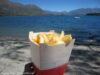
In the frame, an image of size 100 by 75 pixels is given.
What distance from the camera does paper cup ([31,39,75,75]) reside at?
225cm

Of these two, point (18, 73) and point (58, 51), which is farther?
point (18, 73)

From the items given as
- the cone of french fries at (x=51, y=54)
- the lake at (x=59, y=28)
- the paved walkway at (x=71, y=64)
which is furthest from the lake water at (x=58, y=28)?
the cone of french fries at (x=51, y=54)

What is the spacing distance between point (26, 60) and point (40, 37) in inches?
75.8

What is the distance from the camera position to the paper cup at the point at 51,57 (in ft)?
7.38

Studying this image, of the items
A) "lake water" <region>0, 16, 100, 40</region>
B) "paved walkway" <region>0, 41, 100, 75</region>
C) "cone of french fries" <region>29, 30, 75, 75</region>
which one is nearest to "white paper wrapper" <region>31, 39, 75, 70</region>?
"cone of french fries" <region>29, 30, 75, 75</region>

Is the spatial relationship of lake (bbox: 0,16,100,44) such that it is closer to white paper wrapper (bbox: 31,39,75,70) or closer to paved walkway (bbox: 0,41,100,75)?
paved walkway (bbox: 0,41,100,75)

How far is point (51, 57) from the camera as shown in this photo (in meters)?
2.33

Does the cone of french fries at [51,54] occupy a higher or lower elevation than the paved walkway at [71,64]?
higher

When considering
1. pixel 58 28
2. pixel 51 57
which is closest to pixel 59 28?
pixel 58 28

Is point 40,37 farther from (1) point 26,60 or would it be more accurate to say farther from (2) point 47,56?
(1) point 26,60

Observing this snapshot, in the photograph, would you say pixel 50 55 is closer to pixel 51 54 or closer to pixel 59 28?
pixel 51 54

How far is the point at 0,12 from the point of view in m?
142

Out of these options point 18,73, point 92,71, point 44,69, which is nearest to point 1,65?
point 18,73

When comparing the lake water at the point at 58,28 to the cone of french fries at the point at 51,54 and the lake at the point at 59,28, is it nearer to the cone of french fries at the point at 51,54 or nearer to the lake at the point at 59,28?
the lake at the point at 59,28
